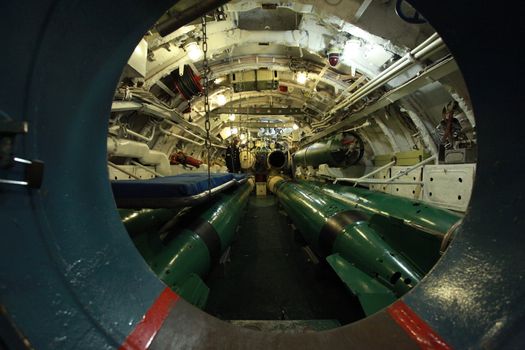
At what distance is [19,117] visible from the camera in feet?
1.72

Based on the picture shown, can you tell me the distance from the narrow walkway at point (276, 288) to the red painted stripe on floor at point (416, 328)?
3.79 ft

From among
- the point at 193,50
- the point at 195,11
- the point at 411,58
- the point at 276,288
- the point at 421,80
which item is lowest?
the point at 276,288

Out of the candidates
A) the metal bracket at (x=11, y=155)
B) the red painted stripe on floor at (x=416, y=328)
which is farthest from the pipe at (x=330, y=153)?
the metal bracket at (x=11, y=155)

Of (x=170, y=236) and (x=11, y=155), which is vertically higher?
(x=11, y=155)

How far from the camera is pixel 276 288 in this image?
2.43 meters

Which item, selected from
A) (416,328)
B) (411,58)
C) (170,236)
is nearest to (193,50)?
(170,236)

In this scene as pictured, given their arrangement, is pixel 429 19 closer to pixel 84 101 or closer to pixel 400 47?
pixel 84 101

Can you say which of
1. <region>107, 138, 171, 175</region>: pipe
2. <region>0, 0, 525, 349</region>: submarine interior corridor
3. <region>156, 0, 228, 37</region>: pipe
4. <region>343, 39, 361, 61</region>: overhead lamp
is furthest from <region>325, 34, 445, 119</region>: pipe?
<region>107, 138, 171, 175</region>: pipe

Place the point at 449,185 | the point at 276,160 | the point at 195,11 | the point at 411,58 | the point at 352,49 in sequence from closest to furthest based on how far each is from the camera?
the point at 195,11
the point at 411,58
the point at 449,185
the point at 352,49
the point at 276,160

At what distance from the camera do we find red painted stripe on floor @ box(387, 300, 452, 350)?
2.50 feet

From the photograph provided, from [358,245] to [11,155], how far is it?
6.81 ft

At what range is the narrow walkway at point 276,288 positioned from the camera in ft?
6.61

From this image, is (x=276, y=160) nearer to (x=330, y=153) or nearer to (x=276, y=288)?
(x=330, y=153)

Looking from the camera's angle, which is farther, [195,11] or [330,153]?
[330,153]
